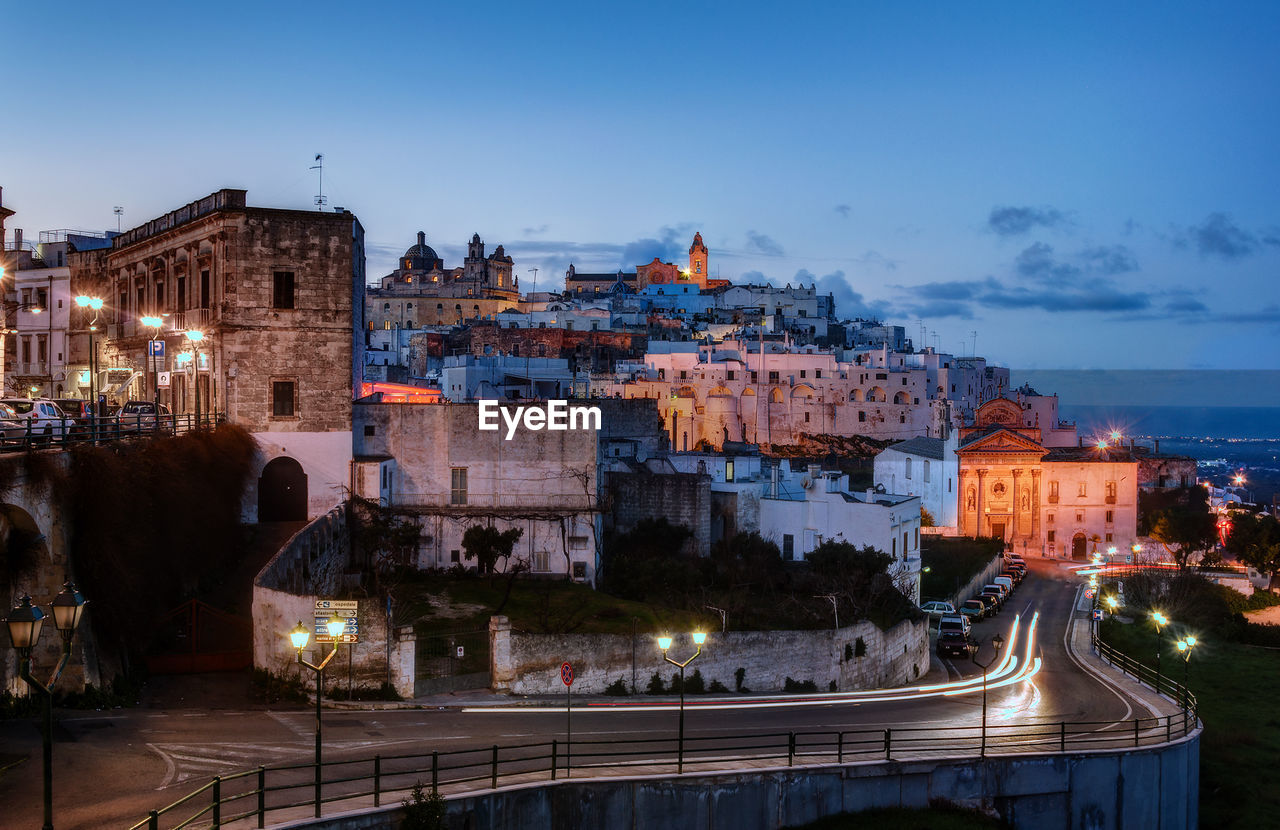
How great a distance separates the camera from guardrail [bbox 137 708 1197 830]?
13.8 meters

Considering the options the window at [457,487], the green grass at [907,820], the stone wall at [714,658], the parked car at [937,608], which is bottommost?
the parked car at [937,608]

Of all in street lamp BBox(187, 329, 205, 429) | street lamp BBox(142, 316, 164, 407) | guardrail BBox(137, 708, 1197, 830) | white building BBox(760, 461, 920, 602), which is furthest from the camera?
white building BBox(760, 461, 920, 602)

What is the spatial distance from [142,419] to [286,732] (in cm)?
1373

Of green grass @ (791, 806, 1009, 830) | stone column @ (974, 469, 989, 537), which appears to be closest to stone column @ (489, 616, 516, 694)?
green grass @ (791, 806, 1009, 830)

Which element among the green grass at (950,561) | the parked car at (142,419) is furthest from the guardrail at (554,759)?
the green grass at (950,561)

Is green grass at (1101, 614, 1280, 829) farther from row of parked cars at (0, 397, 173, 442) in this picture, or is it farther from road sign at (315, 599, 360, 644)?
row of parked cars at (0, 397, 173, 442)

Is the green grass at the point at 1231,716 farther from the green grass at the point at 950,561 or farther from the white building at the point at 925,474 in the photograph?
the white building at the point at 925,474

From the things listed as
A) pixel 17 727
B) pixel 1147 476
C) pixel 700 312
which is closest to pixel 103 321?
pixel 17 727

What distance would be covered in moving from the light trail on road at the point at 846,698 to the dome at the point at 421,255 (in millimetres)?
119750

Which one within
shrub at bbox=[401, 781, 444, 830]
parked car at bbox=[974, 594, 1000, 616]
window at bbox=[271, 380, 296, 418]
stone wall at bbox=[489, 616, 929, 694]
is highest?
window at bbox=[271, 380, 296, 418]

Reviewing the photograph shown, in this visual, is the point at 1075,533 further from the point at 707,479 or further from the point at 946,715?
the point at 946,715

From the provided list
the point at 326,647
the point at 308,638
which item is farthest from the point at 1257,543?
the point at 308,638

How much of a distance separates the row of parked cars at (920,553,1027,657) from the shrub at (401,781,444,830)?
2461cm

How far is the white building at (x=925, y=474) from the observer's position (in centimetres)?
6312
